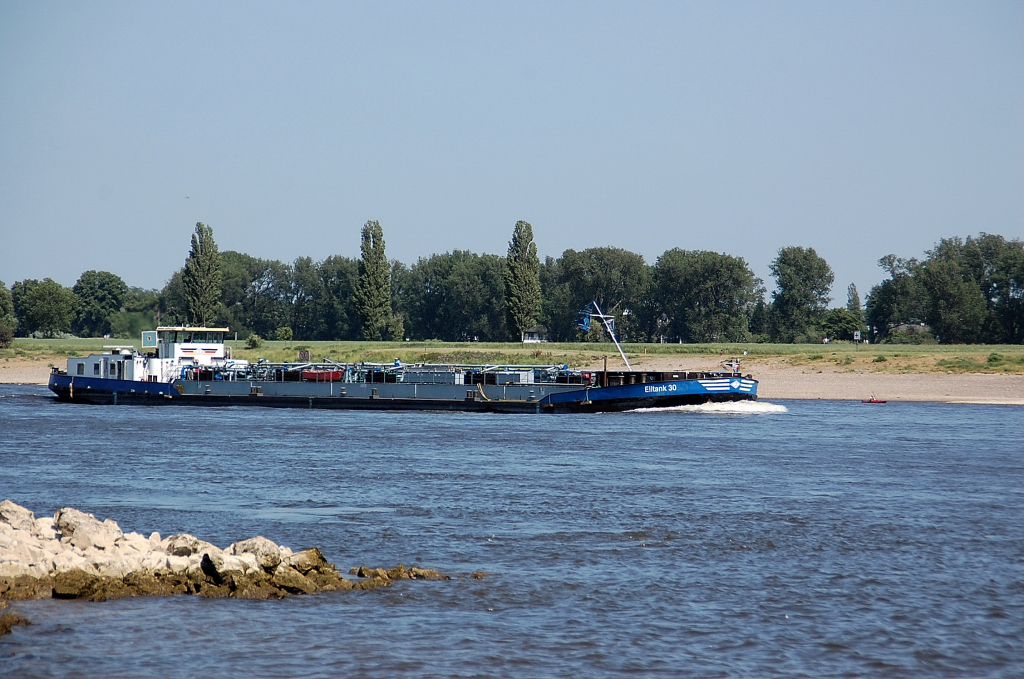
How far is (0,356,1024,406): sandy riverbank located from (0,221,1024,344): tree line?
104 feet

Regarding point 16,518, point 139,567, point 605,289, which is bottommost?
point 139,567

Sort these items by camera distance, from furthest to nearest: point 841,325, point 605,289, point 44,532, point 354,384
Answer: point 605,289, point 841,325, point 354,384, point 44,532

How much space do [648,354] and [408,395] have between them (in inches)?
1667

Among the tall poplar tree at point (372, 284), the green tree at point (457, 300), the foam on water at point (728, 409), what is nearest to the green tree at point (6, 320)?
the tall poplar tree at point (372, 284)

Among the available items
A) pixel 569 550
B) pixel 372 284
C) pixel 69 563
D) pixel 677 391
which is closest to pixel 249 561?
pixel 69 563

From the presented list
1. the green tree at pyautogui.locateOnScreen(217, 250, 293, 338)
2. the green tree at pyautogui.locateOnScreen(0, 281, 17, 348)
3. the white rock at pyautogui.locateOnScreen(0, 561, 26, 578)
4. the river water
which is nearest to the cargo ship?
the river water

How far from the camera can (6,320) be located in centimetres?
12875

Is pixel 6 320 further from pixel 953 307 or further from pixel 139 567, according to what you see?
pixel 139 567

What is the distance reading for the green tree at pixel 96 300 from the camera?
172625 millimetres

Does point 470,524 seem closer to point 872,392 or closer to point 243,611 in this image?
point 243,611

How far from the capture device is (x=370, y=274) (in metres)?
112

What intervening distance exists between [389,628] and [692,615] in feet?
14.3

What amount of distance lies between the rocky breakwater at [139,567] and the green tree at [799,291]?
132 metres

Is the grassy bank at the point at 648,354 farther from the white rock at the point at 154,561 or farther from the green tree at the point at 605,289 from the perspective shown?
the white rock at the point at 154,561
